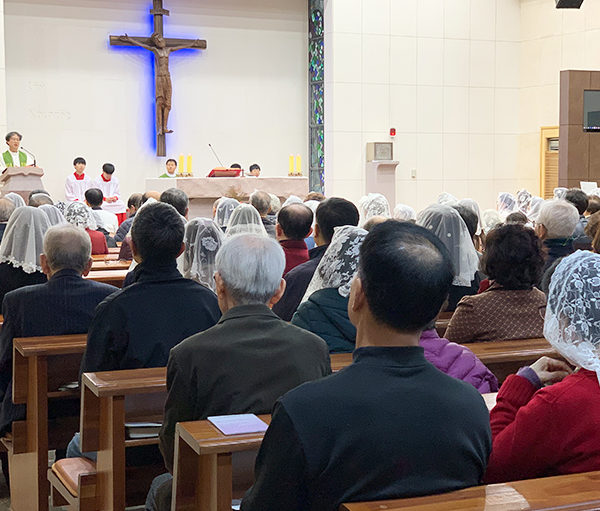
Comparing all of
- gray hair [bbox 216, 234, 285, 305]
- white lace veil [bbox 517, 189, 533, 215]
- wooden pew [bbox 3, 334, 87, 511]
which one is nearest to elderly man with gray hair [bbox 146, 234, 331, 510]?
gray hair [bbox 216, 234, 285, 305]

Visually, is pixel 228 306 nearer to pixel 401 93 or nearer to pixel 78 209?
pixel 78 209

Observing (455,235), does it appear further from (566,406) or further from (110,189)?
(110,189)

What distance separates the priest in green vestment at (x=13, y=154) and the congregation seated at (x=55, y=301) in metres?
8.69

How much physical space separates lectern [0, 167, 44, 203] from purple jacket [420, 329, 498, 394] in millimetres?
8775

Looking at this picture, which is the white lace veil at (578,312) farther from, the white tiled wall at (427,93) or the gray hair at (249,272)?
the white tiled wall at (427,93)

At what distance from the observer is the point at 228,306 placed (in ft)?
8.84

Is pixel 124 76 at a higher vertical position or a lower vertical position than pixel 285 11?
lower

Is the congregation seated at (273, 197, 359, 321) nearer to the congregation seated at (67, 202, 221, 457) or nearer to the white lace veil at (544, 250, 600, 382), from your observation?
the congregation seated at (67, 202, 221, 457)

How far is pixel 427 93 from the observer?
15.8 metres

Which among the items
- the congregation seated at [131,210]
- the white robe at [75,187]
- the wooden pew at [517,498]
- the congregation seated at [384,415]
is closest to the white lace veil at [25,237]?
the congregation seated at [131,210]

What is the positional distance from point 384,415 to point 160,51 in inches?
543

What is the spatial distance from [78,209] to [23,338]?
3835 mm

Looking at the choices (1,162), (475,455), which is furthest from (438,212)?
(1,162)

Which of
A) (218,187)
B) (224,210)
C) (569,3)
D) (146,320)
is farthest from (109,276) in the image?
(569,3)
